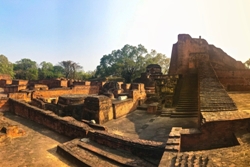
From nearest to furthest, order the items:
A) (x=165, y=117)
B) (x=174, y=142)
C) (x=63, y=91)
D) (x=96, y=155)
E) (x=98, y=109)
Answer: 1. (x=174, y=142)
2. (x=96, y=155)
3. (x=98, y=109)
4. (x=165, y=117)
5. (x=63, y=91)

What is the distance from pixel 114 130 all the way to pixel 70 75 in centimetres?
4370

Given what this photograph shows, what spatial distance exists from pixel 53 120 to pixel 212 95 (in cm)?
630

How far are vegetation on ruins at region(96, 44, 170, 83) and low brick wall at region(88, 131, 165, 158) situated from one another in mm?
30530

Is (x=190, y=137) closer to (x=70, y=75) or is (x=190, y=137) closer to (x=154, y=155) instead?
(x=154, y=155)

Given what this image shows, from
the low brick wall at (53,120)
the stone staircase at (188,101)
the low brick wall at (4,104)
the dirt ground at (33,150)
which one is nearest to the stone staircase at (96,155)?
the dirt ground at (33,150)

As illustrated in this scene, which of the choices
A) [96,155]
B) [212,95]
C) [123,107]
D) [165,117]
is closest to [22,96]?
[123,107]

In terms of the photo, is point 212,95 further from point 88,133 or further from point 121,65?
point 121,65

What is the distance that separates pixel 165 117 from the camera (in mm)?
11008

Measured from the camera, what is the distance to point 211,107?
258 inches

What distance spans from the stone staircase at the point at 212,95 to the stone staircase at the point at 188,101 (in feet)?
6.23

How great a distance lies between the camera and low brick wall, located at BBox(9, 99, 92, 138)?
22.1 ft

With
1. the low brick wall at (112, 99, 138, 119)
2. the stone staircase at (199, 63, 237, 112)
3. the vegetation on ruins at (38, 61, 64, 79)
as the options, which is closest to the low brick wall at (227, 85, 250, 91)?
the stone staircase at (199, 63, 237, 112)

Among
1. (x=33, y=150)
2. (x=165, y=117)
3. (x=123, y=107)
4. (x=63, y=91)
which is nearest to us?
(x=33, y=150)

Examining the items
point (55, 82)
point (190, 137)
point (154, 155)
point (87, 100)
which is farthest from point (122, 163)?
point (55, 82)
